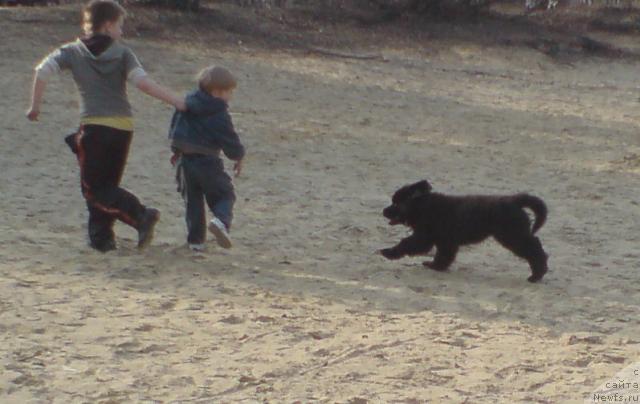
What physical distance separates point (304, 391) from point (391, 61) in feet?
50.4

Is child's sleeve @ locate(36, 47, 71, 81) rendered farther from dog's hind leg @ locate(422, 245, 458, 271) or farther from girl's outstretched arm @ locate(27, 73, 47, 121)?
dog's hind leg @ locate(422, 245, 458, 271)

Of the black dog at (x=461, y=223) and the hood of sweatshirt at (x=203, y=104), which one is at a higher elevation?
the hood of sweatshirt at (x=203, y=104)

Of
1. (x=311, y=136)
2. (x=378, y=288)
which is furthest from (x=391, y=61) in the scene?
(x=378, y=288)

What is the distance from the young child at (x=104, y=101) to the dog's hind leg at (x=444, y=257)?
6.03 ft

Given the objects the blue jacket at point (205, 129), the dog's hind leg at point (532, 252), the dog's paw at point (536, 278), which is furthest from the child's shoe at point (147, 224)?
the dog's paw at point (536, 278)

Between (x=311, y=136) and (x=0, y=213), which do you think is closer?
(x=0, y=213)

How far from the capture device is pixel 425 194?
8695 millimetres

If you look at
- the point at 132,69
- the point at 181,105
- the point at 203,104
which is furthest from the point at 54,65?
the point at 203,104

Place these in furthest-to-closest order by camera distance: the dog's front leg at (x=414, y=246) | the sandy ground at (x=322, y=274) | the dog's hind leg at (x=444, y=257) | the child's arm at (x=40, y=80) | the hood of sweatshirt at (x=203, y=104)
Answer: the dog's front leg at (x=414, y=246), the dog's hind leg at (x=444, y=257), the hood of sweatshirt at (x=203, y=104), the child's arm at (x=40, y=80), the sandy ground at (x=322, y=274)

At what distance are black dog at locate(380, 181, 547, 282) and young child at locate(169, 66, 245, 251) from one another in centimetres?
114

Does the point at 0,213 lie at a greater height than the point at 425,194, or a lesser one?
lesser

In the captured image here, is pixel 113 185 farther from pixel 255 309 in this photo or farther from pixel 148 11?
pixel 148 11

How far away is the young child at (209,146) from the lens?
27.2 ft

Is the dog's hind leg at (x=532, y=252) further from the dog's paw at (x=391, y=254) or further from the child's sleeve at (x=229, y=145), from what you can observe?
the child's sleeve at (x=229, y=145)
